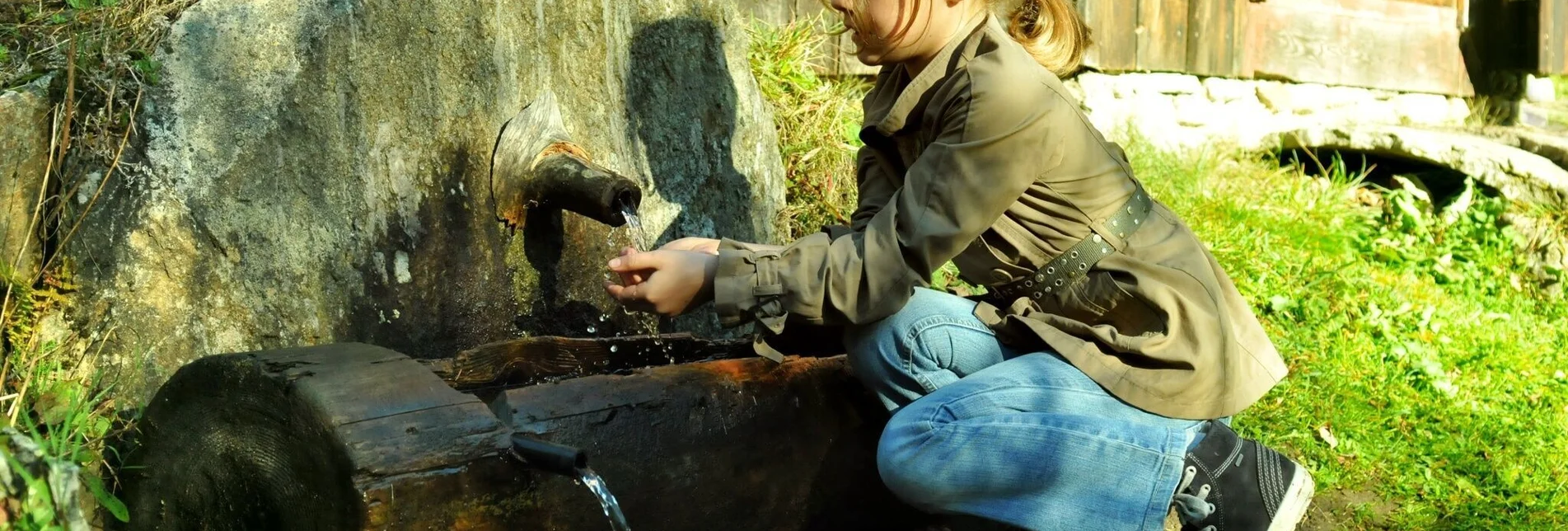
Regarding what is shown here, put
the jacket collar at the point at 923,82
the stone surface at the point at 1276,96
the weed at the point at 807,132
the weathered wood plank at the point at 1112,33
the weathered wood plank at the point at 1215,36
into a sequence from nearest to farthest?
the jacket collar at the point at 923,82
the weed at the point at 807,132
the weathered wood plank at the point at 1112,33
the weathered wood plank at the point at 1215,36
the stone surface at the point at 1276,96

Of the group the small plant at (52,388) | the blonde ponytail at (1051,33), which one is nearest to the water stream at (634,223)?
the blonde ponytail at (1051,33)

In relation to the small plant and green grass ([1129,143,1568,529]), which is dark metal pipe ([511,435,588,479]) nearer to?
the small plant

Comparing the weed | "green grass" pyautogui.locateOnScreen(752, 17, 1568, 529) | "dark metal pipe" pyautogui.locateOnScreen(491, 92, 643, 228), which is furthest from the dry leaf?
"dark metal pipe" pyautogui.locateOnScreen(491, 92, 643, 228)

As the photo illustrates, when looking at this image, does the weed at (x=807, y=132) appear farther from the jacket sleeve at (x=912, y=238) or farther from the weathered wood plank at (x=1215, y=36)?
the weathered wood plank at (x=1215, y=36)

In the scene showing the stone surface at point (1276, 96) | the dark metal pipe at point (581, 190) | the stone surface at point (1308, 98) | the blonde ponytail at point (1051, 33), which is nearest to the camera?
the blonde ponytail at point (1051, 33)

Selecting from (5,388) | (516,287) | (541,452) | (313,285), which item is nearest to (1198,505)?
(541,452)

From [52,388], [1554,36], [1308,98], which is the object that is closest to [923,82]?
[52,388]

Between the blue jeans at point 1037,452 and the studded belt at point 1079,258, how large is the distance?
0.49 ft

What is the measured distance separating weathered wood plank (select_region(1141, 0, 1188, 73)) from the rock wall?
0.25 feet

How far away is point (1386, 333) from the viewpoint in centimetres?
484

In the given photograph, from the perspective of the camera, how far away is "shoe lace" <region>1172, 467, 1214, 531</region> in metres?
2.29

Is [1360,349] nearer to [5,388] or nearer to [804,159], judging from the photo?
[804,159]

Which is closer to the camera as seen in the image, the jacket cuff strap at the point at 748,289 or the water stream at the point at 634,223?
the jacket cuff strap at the point at 748,289

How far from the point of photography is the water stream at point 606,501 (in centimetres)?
208
